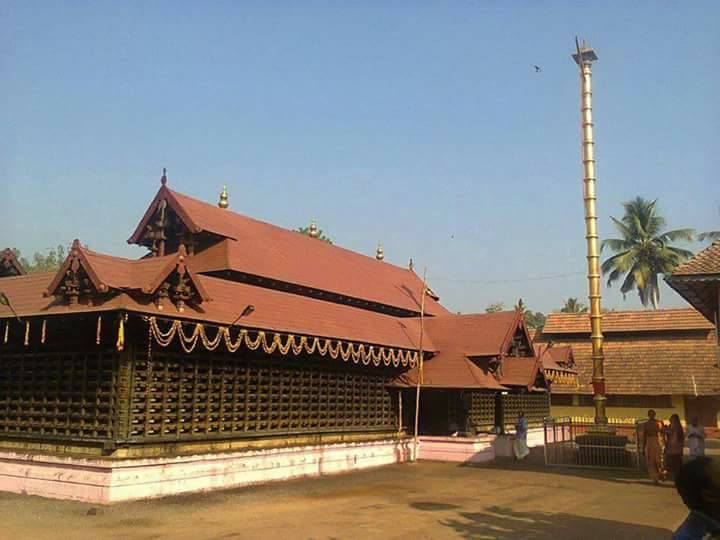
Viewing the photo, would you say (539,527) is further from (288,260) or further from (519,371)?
(288,260)

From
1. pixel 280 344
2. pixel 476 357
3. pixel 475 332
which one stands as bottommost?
pixel 476 357

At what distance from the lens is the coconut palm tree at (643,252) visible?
53.6m

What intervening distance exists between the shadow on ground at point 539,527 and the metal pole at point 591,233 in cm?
1089

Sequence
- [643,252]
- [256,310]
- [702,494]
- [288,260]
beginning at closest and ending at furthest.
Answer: [702,494]
[256,310]
[288,260]
[643,252]

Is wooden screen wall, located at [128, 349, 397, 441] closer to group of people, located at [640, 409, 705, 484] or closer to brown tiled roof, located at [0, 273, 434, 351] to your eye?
brown tiled roof, located at [0, 273, 434, 351]

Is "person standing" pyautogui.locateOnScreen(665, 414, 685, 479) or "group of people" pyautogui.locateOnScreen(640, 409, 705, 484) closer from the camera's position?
"person standing" pyautogui.locateOnScreen(665, 414, 685, 479)

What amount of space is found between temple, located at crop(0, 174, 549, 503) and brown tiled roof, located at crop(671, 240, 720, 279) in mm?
8842

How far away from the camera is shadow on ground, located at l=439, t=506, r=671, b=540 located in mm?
10805

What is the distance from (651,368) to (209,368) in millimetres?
28070

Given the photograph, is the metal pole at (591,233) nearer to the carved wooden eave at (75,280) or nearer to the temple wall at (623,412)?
the temple wall at (623,412)

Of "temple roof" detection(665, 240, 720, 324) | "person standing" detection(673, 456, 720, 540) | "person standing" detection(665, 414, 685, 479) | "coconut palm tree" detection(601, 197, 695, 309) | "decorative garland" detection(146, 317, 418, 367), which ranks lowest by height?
"person standing" detection(665, 414, 685, 479)

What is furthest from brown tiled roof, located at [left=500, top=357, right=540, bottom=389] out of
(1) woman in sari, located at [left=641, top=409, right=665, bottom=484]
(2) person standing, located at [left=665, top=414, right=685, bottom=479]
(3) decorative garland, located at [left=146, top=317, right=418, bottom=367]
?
(2) person standing, located at [left=665, top=414, right=685, bottom=479]

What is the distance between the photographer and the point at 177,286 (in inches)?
582

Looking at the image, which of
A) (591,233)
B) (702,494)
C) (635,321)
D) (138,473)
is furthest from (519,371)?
(702,494)
